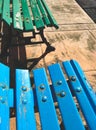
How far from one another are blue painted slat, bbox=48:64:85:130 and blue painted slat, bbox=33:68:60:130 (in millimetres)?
72

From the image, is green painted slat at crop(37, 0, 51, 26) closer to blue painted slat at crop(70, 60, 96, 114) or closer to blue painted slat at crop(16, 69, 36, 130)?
blue painted slat at crop(70, 60, 96, 114)

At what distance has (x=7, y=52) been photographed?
460cm

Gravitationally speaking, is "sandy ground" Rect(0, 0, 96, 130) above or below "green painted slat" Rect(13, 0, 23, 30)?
below

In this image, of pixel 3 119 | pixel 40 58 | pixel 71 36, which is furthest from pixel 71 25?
pixel 3 119

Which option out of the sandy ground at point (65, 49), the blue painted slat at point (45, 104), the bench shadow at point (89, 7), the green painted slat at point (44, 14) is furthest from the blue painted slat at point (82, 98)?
the bench shadow at point (89, 7)

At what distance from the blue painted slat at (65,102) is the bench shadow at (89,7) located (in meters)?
4.47

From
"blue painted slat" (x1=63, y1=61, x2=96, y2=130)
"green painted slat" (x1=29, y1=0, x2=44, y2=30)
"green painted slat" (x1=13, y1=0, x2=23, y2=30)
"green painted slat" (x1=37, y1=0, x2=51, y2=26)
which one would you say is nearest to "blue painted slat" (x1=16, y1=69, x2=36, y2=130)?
"blue painted slat" (x1=63, y1=61, x2=96, y2=130)

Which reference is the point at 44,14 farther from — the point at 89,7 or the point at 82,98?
the point at 89,7

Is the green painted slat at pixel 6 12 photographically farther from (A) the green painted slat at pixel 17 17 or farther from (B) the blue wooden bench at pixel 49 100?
(B) the blue wooden bench at pixel 49 100

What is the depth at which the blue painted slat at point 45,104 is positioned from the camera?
5.91 feet

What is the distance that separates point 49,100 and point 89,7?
237 inches

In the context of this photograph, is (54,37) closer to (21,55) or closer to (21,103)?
(21,55)

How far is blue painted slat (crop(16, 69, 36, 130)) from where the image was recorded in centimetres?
180

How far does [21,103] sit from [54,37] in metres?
3.49
